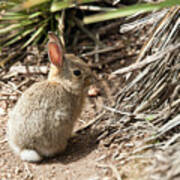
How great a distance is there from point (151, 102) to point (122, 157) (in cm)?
78

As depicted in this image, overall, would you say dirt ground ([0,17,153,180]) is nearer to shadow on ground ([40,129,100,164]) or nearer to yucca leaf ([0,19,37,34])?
shadow on ground ([40,129,100,164])

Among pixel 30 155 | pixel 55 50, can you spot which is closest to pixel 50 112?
pixel 30 155

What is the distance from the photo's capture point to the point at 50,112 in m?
4.38

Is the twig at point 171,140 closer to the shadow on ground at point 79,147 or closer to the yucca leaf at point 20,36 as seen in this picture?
the shadow on ground at point 79,147

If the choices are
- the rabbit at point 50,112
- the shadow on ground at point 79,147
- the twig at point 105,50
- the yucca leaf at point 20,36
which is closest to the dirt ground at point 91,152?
the shadow on ground at point 79,147

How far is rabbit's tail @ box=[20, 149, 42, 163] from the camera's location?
4.39 m

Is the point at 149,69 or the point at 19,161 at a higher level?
the point at 149,69

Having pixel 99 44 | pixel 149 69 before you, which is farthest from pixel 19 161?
pixel 99 44

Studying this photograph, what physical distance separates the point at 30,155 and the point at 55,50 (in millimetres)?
1305

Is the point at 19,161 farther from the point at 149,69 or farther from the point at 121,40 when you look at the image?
the point at 121,40

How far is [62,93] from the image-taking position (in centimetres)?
457

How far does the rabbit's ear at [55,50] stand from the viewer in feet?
15.0

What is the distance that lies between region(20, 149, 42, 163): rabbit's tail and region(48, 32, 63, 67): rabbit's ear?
1.13m

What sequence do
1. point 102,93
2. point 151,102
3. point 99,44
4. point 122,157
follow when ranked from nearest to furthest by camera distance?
point 122,157
point 151,102
point 102,93
point 99,44
